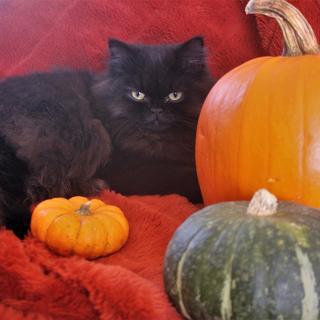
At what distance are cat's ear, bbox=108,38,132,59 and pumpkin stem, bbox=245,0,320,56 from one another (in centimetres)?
64

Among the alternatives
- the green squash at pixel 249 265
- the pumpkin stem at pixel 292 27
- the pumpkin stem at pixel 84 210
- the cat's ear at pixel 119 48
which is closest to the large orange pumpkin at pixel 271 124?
the pumpkin stem at pixel 292 27

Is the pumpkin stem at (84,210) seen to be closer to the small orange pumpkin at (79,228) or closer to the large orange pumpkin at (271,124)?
the small orange pumpkin at (79,228)

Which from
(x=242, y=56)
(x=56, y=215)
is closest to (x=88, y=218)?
(x=56, y=215)

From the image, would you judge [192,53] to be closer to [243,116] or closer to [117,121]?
[117,121]

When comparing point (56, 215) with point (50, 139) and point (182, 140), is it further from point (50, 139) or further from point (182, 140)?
point (182, 140)

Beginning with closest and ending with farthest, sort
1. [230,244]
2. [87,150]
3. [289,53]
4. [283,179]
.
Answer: [230,244] → [283,179] → [289,53] → [87,150]

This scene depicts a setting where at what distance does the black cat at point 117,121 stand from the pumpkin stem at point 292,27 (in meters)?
0.49

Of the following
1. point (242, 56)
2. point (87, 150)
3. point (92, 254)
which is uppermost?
point (242, 56)

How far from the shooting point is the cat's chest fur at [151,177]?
1652 mm

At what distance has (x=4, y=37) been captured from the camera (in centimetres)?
200

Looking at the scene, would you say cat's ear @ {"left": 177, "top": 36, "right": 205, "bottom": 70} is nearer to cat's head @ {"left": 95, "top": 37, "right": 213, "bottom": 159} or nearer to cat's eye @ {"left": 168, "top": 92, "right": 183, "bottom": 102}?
cat's head @ {"left": 95, "top": 37, "right": 213, "bottom": 159}

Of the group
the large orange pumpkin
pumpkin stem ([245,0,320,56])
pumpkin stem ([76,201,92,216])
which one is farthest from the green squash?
pumpkin stem ([245,0,320,56])

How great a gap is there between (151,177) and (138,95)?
347mm

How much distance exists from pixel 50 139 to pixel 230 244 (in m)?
0.95
